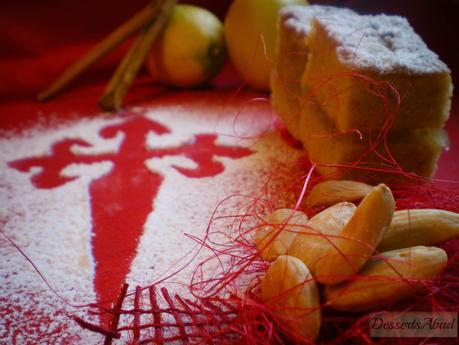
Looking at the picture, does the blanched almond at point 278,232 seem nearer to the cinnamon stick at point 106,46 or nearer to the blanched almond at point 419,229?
the blanched almond at point 419,229

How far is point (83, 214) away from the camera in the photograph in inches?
27.4

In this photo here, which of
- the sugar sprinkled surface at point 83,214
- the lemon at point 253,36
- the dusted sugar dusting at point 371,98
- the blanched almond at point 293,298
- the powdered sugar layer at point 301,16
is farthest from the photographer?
the lemon at point 253,36

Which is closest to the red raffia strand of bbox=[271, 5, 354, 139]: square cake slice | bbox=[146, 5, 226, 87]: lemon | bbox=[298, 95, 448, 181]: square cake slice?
bbox=[298, 95, 448, 181]: square cake slice

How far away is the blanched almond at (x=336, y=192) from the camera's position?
58 centimetres

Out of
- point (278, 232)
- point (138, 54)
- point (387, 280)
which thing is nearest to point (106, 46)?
point (138, 54)

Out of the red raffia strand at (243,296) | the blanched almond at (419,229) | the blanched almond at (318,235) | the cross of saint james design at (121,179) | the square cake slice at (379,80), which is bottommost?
the cross of saint james design at (121,179)

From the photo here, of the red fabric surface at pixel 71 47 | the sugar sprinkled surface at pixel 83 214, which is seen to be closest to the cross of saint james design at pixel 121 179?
the sugar sprinkled surface at pixel 83 214

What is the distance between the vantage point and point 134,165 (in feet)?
2.72

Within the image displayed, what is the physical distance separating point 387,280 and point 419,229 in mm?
82

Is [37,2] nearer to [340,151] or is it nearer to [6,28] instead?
[6,28]

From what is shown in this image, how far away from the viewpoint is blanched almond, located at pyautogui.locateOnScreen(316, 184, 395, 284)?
1.43ft

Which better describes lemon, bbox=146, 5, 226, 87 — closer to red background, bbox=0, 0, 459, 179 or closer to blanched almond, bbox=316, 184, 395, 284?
red background, bbox=0, 0, 459, 179

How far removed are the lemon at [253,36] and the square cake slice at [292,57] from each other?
144 mm

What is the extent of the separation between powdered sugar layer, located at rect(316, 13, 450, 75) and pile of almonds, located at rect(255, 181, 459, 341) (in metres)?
0.21
